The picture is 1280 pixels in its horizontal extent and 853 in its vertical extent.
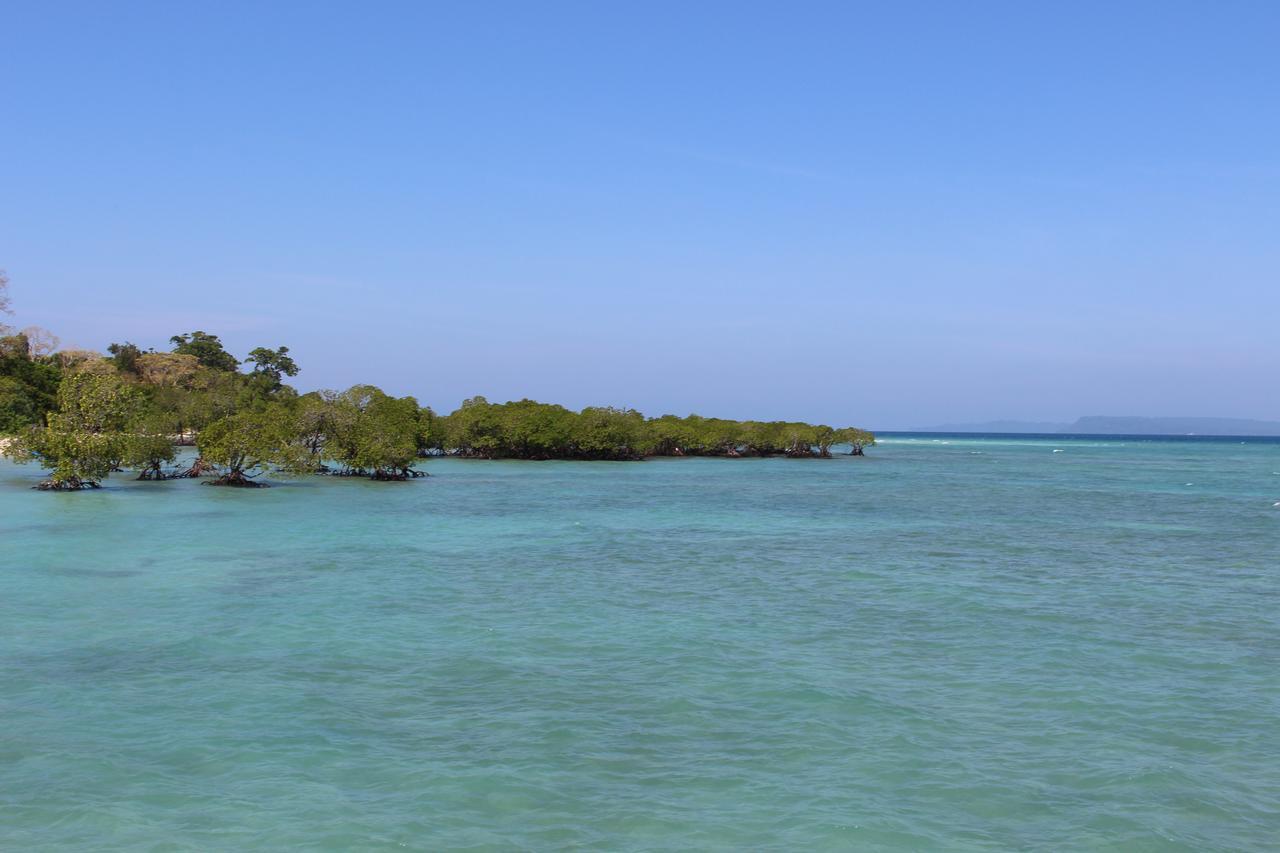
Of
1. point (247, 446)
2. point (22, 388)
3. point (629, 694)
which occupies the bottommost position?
point (629, 694)

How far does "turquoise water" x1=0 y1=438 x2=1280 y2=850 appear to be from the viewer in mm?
7523

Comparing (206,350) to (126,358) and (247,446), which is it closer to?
(126,358)

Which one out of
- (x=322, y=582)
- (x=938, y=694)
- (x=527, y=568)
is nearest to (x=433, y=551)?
(x=527, y=568)

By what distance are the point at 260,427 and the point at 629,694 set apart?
33161 millimetres

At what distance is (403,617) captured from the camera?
14820 mm

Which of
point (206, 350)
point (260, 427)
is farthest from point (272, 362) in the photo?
point (260, 427)

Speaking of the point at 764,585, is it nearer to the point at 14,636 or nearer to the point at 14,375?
the point at 14,636

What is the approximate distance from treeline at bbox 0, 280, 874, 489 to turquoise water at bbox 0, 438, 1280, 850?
1353 cm

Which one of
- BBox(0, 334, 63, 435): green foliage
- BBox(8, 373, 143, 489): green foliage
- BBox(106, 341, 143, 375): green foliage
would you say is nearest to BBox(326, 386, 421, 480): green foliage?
Answer: BBox(8, 373, 143, 489): green foliage

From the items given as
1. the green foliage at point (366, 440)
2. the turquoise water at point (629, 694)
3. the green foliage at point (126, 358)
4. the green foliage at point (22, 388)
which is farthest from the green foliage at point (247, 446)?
the green foliage at point (126, 358)

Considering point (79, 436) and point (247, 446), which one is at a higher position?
point (79, 436)

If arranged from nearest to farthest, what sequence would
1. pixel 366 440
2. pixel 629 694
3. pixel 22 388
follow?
1. pixel 629 694
2. pixel 366 440
3. pixel 22 388

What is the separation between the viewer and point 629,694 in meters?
10.8

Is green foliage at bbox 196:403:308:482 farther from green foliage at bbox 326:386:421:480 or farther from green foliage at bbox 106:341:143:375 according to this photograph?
green foliage at bbox 106:341:143:375
